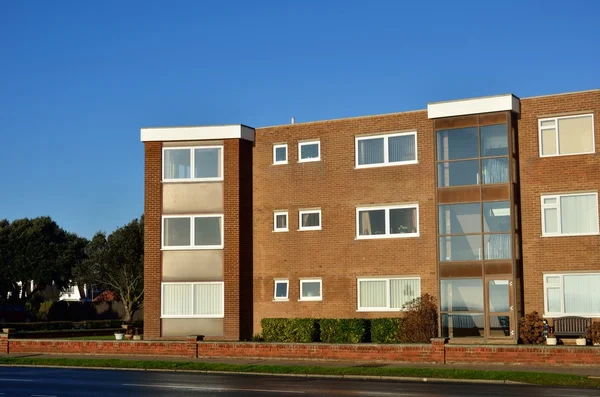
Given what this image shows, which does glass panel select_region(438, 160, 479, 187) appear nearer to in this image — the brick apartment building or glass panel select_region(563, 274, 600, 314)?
the brick apartment building

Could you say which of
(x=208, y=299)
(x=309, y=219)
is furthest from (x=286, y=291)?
(x=208, y=299)

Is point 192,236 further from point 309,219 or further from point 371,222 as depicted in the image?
point 371,222

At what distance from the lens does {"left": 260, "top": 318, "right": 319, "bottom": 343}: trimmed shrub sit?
34.1 meters

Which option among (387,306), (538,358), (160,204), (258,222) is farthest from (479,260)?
(160,204)

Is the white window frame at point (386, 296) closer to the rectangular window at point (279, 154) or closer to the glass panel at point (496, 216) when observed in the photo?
the glass panel at point (496, 216)

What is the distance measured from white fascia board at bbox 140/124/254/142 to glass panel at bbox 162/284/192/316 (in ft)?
20.2

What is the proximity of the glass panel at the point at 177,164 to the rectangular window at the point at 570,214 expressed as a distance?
47.7ft

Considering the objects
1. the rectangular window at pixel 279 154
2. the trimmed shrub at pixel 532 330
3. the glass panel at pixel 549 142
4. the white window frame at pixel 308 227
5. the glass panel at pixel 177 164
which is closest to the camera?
the trimmed shrub at pixel 532 330

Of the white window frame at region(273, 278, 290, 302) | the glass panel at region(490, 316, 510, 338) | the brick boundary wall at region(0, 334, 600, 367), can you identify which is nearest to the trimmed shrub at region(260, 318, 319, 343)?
the white window frame at region(273, 278, 290, 302)

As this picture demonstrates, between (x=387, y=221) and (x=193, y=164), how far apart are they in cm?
857

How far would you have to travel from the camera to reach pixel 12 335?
36500mm

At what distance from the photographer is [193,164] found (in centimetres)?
3669

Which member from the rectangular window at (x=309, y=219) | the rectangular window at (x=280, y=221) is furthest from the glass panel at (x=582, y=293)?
the rectangular window at (x=280, y=221)

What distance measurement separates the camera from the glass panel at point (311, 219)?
35844 mm
